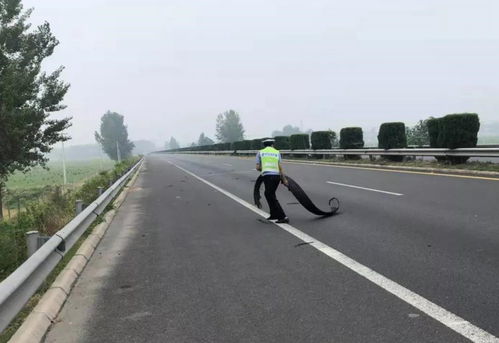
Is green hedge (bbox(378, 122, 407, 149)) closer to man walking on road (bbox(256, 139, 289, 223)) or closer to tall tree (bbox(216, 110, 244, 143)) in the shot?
man walking on road (bbox(256, 139, 289, 223))

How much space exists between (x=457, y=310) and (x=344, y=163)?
20.2m

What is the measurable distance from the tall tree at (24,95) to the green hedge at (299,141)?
1614 cm

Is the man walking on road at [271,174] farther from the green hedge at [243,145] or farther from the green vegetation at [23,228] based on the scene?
the green hedge at [243,145]

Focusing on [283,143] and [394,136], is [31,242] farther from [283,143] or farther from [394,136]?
[283,143]

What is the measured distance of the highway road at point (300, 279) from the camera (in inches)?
154

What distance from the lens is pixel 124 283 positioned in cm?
552

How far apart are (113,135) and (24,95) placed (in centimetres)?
12938

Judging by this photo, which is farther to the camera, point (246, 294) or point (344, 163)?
point (344, 163)

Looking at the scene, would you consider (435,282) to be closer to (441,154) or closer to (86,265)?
(86,265)

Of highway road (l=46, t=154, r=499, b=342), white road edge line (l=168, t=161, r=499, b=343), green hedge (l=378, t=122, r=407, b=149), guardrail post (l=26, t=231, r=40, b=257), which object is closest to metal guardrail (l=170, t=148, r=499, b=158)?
green hedge (l=378, t=122, r=407, b=149)

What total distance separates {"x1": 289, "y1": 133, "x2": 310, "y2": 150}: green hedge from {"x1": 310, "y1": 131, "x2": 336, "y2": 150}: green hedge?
8.89 feet

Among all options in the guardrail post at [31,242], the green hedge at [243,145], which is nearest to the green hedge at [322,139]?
the green hedge at [243,145]

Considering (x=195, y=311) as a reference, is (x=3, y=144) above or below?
above

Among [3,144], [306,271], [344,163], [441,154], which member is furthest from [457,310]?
[3,144]
